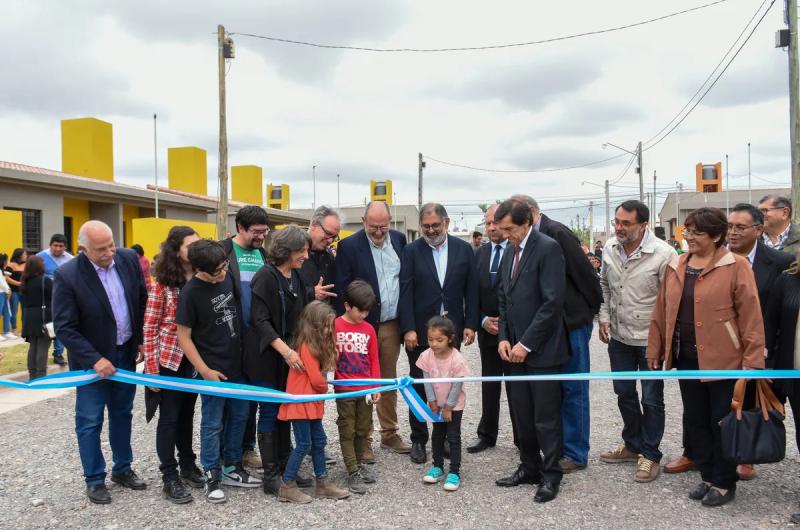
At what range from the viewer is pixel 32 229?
16938 millimetres

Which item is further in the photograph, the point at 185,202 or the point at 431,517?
the point at 185,202

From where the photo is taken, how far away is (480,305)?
561cm

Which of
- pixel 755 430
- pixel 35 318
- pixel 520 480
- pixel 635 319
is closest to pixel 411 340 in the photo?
pixel 520 480

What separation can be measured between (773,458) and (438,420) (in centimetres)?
221

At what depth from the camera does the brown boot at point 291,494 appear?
4.26 metres

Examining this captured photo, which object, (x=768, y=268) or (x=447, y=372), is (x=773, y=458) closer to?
(x=768, y=268)

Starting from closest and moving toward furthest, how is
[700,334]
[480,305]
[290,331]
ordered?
[700,334]
[290,331]
[480,305]

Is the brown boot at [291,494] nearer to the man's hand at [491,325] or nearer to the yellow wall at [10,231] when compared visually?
the man's hand at [491,325]

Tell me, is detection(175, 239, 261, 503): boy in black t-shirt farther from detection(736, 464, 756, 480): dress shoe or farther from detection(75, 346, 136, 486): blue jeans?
detection(736, 464, 756, 480): dress shoe

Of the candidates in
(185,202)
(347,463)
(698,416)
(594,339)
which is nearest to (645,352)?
(698,416)

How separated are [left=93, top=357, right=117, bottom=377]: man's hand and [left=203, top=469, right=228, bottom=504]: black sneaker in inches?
39.4

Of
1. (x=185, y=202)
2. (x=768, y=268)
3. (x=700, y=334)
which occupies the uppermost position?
(x=185, y=202)

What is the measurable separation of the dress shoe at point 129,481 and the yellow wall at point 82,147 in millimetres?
23338

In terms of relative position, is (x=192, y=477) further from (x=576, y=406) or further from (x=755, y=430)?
(x=755, y=430)
